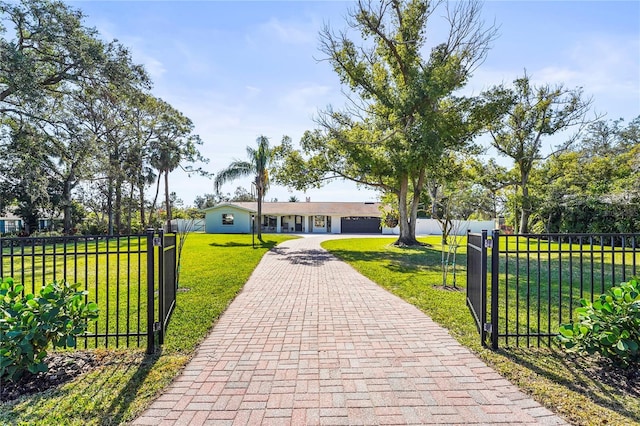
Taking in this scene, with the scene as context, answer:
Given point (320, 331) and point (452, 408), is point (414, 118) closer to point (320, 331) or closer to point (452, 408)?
point (320, 331)

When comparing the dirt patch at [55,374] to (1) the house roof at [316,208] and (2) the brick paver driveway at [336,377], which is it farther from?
(1) the house roof at [316,208]

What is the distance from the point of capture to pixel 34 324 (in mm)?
3041

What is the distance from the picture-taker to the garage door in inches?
1517

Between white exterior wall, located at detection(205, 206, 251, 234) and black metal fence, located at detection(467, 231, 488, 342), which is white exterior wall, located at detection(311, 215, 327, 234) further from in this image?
black metal fence, located at detection(467, 231, 488, 342)

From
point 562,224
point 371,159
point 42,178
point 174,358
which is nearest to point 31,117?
point 42,178

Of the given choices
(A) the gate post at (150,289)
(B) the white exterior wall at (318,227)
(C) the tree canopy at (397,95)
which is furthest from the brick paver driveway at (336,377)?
(B) the white exterior wall at (318,227)

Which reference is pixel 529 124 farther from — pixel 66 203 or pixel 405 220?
pixel 66 203

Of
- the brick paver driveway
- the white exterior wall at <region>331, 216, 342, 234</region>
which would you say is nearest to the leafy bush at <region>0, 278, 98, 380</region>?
the brick paver driveway

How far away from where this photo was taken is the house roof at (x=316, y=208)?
37.9m

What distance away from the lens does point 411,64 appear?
17.8 metres

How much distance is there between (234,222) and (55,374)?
34.0 metres

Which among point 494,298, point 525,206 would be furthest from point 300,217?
point 494,298

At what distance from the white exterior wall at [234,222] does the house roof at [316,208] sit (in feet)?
1.80

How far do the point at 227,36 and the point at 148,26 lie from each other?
5.74 ft
